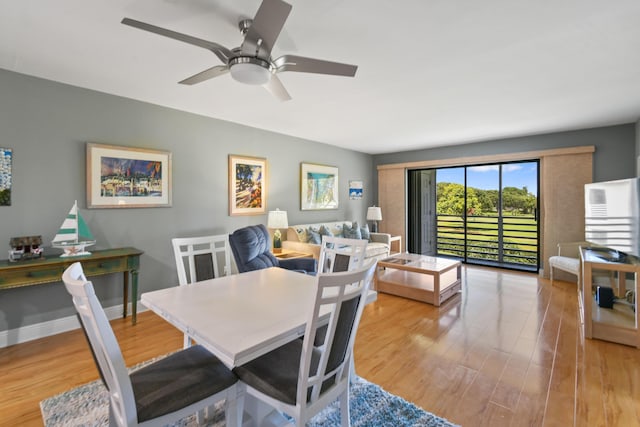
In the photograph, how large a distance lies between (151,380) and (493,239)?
19.8ft

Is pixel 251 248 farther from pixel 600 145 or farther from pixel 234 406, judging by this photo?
pixel 600 145

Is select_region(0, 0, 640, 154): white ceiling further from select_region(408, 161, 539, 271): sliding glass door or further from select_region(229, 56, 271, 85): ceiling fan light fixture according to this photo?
select_region(408, 161, 539, 271): sliding glass door

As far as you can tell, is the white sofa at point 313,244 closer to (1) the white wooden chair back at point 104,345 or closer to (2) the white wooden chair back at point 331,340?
(2) the white wooden chair back at point 331,340

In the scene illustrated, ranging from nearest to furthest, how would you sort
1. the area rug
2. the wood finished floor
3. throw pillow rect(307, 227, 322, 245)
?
the area rug
the wood finished floor
throw pillow rect(307, 227, 322, 245)

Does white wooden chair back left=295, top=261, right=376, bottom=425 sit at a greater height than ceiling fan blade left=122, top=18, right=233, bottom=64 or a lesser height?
lesser

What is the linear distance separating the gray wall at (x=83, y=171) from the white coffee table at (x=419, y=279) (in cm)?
209

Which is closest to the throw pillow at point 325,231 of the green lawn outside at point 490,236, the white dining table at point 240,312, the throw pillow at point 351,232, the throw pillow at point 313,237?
the throw pillow at point 313,237

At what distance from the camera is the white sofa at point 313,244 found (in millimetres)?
4427

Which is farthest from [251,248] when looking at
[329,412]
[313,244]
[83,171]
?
[83,171]

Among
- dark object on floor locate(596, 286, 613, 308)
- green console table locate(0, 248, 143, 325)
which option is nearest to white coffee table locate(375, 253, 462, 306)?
dark object on floor locate(596, 286, 613, 308)

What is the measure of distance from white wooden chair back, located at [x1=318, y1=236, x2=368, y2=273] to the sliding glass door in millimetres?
4566

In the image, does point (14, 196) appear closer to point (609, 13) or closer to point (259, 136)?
point (259, 136)

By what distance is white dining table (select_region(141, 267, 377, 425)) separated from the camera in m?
1.14

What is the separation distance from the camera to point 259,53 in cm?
170
